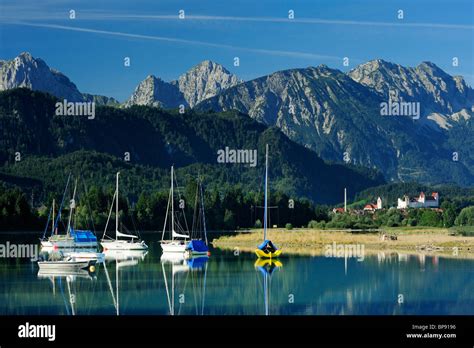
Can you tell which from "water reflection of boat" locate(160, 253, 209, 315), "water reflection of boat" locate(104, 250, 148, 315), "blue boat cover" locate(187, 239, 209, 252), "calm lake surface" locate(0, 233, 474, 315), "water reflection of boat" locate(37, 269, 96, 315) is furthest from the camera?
"blue boat cover" locate(187, 239, 209, 252)

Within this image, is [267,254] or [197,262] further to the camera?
[197,262]

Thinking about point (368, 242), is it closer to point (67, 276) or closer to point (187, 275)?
point (187, 275)

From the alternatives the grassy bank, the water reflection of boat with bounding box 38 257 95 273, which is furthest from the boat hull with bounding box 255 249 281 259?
the water reflection of boat with bounding box 38 257 95 273

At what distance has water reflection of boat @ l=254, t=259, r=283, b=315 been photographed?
41.5 meters

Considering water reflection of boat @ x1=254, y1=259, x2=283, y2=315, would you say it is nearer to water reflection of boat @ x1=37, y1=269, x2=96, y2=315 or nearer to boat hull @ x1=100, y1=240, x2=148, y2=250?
water reflection of boat @ x1=37, y1=269, x2=96, y2=315

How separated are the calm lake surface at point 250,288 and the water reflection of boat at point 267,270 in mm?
63

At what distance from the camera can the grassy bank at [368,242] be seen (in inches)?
2840

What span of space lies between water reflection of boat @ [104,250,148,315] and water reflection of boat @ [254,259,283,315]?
7.09 meters

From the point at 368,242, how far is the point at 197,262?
68.6 ft

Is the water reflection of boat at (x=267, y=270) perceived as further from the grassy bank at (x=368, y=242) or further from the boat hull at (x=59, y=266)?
the boat hull at (x=59, y=266)

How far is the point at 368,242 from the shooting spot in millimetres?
80500

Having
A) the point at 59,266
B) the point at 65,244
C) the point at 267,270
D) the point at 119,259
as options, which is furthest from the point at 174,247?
the point at 59,266

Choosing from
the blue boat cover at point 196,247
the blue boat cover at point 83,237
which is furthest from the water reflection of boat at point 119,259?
the blue boat cover at point 83,237
